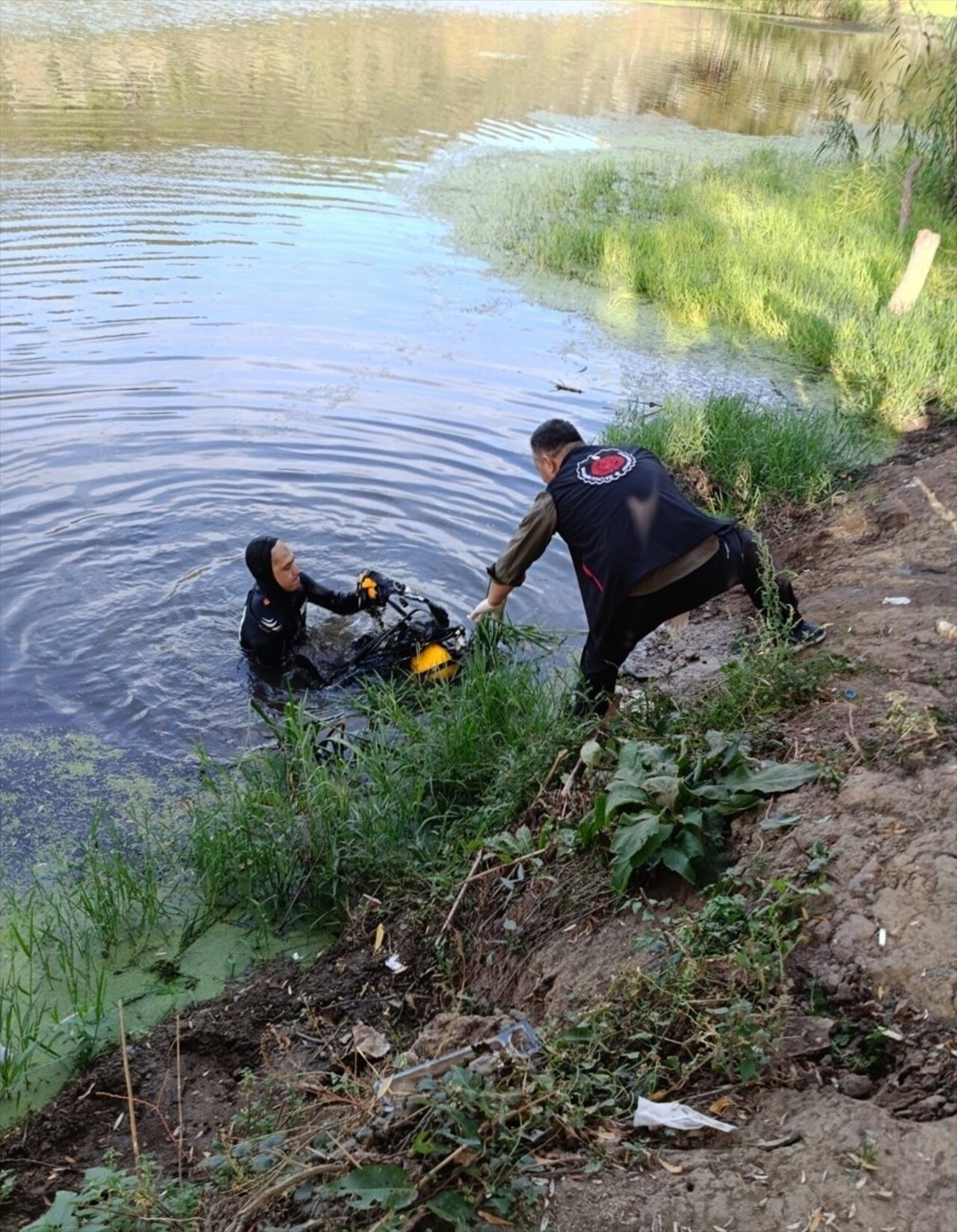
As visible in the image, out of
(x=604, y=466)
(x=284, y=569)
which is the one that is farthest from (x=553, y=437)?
(x=284, y=569)

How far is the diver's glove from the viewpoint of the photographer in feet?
19.2

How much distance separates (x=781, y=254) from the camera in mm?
11430

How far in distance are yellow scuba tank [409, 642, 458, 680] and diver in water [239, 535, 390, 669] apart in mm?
431

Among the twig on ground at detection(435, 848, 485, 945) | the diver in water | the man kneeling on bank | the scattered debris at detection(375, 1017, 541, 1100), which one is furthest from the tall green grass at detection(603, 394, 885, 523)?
the scattered debris at detection(375, 1017, 541, 1100)

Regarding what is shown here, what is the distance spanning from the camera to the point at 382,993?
11.6 ft

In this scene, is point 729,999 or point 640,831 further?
point 640,831

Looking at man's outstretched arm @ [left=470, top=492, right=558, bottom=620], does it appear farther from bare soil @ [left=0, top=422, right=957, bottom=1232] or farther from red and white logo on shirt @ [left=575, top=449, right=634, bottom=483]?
bare soil @ [left=0, top=422, right=957, bottom=1232]

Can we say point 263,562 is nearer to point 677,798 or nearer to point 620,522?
point 620,522

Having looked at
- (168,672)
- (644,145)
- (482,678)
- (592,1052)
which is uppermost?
(644,145)

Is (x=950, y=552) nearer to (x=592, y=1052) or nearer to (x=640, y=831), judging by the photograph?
(x=640, y=831)

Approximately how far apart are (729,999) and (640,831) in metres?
0.71

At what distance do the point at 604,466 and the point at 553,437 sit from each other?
0.33m

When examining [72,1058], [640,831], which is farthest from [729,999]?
[72,1058]

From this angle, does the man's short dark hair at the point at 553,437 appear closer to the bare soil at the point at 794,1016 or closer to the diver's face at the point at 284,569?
the bare soil at the point at 794,1016
